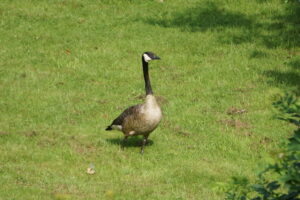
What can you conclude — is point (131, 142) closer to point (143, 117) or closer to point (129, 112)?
point (129, 112)

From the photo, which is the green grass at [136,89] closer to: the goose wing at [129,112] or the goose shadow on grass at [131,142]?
the goose shadow on grass at [131,142]

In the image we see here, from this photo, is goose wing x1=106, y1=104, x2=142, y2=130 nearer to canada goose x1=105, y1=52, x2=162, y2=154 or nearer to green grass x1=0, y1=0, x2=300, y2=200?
canada goose x1=105, y1=52, x2=162, y2=154

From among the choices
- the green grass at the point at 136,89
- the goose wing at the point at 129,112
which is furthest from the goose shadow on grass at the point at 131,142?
the goose wing at the point at 129,112

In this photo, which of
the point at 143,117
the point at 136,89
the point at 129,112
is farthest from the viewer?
the point at 136,89

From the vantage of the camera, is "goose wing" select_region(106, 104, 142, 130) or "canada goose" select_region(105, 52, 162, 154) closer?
"canada goose" select_region(105, 52, 162, 154)

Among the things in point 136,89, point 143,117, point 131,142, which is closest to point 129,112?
point 143,117

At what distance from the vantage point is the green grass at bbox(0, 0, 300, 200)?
11883 millimetres

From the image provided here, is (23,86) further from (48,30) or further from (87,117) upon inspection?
(48,30)

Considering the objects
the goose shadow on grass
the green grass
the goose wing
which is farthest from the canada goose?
the goose shadow on grass

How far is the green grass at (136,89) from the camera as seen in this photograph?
1188cm

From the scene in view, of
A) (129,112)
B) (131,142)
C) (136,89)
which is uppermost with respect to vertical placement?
(129,112)

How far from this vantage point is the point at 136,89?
1745 cm

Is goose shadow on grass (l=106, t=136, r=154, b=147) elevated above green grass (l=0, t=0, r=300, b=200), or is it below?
below

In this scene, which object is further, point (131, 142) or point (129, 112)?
point (131, 142)
